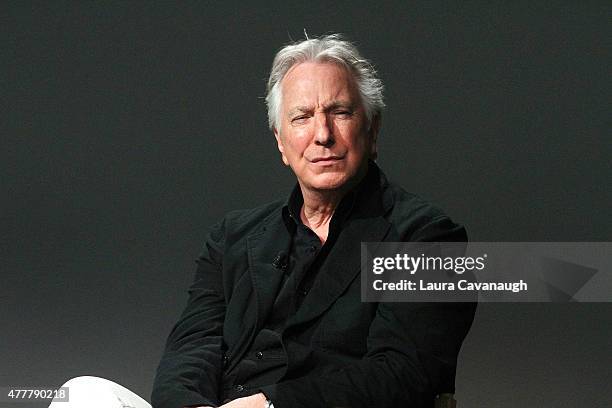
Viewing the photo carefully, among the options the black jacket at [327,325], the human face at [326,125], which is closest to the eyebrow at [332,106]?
the human face at [326,125]

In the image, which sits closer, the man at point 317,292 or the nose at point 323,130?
the man at point 317,292

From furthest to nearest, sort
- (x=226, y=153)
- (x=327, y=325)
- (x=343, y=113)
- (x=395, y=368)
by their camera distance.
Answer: (x=226, y=153), (x=343, y=113), (x=327, y=325), (x=395, y=368)

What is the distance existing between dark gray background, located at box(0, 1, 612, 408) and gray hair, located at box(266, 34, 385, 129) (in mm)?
987

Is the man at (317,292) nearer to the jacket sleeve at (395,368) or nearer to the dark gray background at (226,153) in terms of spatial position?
the jacket sleeve at (395,368)

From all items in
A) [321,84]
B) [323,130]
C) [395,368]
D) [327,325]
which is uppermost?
[321,84]

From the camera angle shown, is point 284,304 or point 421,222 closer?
point 421,222

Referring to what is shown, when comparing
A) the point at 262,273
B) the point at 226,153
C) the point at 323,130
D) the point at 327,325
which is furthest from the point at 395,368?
the point at 226,153

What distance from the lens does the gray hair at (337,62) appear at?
2738 millimetres

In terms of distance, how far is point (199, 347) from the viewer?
9.16 feet

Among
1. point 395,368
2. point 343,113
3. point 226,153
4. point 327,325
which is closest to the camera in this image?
point 395,368

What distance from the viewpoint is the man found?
8.18 feet

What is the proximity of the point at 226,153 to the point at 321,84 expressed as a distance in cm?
128

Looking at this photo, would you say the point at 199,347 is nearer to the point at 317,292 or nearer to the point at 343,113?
the point at 317,292

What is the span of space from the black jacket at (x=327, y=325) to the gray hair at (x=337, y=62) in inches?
8.6
